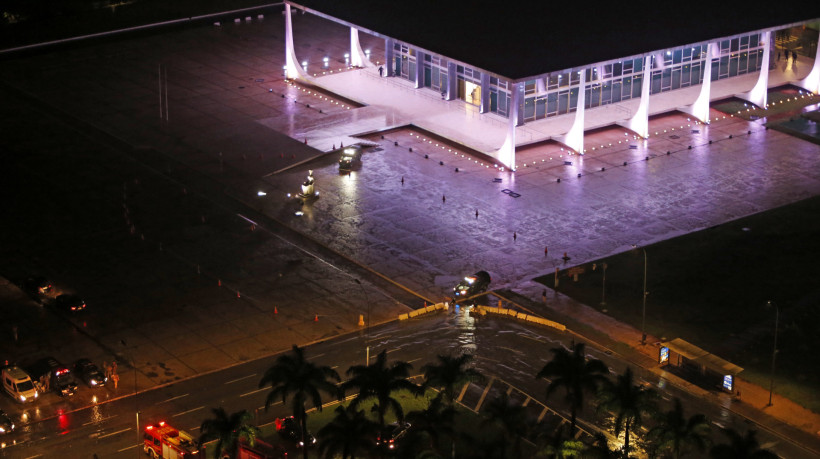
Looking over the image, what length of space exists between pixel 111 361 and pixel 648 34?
65.6 metres

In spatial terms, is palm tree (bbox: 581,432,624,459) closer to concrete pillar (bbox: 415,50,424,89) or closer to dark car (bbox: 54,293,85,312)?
dark car (bbox: 54,293,85,312)

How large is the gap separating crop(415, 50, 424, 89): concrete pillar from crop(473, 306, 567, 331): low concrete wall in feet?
159

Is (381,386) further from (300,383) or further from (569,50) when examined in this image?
(569,50)

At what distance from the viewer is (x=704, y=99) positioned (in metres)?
122

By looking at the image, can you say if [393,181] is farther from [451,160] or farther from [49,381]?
[49,381]

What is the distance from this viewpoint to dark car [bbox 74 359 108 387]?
7606 centimetres

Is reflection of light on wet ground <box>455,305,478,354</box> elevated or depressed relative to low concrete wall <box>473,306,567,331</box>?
depressed

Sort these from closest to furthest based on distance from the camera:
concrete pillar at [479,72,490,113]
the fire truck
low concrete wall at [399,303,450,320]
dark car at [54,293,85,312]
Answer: the fire truck
dark car at [54,293,85,312]
low concrete wall at [399,303,450,320]
concrete pillar at [479,72,490,113]

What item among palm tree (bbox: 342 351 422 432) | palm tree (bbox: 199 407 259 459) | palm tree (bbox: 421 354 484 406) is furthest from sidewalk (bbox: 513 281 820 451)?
palm tree (bbox: 199 407 259 459)

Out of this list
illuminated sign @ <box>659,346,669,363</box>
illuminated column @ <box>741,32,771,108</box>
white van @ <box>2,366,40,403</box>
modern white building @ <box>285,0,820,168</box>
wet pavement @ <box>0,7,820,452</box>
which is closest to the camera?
white van @ <box>2,366,40,403</box>

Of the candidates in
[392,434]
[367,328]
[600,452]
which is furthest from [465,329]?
[600,452]

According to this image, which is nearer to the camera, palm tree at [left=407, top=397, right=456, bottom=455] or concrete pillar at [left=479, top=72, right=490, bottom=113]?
palm tree at [left=407, top=397, right=456, bottom=455]

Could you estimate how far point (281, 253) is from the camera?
94812 millimetres

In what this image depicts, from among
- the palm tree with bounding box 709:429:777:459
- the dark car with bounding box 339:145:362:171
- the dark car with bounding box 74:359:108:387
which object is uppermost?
the palm tree with bounding box 709:429:777:459
